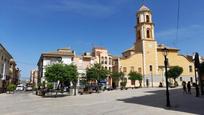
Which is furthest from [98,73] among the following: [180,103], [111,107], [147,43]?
[111,107]

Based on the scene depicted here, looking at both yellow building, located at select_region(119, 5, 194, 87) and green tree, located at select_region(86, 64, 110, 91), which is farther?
yellow building, located at select_region(119, 5, 194, 87)

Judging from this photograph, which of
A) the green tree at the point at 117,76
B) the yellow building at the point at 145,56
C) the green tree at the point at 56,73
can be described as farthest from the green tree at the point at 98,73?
the yellow building at the point at 145,56

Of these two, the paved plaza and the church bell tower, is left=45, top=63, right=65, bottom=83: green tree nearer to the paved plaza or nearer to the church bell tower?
the paved plaza

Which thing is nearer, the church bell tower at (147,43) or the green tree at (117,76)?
the green tree at (117,76)

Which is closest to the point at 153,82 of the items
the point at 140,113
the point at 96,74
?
the point at 96,74

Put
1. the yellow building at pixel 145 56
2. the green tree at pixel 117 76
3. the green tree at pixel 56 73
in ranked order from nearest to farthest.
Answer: the green tree at pixel 56 73, the green tree at pixel 117 76, the yellow building at pixel 145 56

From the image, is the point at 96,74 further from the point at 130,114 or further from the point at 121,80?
the point at 130,114

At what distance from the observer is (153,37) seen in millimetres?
75562

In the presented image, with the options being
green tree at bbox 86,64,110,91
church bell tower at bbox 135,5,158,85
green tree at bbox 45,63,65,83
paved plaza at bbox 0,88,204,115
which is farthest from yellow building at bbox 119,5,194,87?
paved plaza at bbox 0,88,204,115

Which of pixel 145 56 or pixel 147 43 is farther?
pixel 147 43

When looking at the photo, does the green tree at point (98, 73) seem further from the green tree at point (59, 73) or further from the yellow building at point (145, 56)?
the yellow building at point (145, 56)

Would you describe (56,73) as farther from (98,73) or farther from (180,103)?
(180,103)

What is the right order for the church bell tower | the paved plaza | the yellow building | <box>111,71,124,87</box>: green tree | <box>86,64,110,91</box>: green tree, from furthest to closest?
the church bell tower < the yellow building < <box>111,71,124,87</box>: green tree < <box>86,64,110,91</box>: green tree < the paved plaza

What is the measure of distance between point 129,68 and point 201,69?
4521cm
